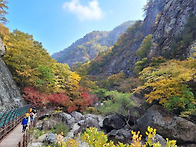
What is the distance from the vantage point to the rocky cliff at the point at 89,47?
114 m

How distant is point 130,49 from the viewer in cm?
5150

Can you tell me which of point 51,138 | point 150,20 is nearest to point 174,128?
point 51,138

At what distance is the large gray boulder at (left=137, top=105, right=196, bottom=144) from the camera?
1079cm

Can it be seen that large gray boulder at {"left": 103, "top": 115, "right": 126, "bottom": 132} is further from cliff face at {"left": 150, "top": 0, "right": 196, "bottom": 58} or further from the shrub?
cliff face at {"left": 150, "top": 0, "right": 196, "bottom": 58}

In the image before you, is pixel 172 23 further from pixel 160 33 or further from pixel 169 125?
pixel 169 125

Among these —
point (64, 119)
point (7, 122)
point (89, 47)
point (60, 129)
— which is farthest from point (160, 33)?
point (89, 47)

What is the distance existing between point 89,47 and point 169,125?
123205 mm

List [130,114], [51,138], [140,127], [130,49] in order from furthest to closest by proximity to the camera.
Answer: [130,49], [130,114], [140,127], [51,138]

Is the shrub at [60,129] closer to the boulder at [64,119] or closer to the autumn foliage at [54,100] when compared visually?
the boulder at [64,119]

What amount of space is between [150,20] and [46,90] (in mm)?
50770

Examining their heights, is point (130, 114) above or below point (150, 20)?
below

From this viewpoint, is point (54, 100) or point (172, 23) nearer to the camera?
point (54, 100)

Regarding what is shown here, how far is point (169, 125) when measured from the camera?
37.9 feet

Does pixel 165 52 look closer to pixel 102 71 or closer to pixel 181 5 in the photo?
pixel 181 5
